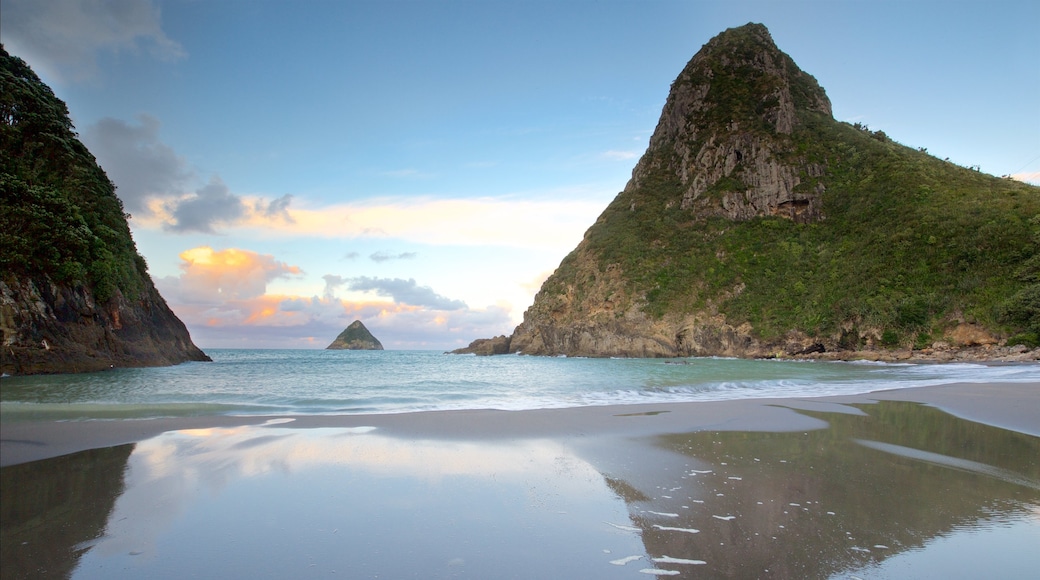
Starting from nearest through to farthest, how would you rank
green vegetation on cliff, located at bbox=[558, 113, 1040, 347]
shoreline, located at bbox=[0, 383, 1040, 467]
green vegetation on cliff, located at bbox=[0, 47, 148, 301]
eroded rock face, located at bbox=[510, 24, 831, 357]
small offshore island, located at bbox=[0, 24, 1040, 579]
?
1. small offshore island, located at bbox=[0, 24, 1040, 579]
2. shoreline, located at bbox=[0, 383, 1040, 467]
3. green vegetation on cliff, located at bbox=[0, 47, 148, 301]
4. green vegetation on cliff, located at bbox=[558, 113, 1040, 347]
5. eroded rock face, located at bbox=[510, 24, 831, 357]

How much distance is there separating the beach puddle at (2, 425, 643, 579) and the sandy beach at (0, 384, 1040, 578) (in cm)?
2

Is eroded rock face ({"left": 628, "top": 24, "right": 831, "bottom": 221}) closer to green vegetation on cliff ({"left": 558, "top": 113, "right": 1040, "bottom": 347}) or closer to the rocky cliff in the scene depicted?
the rocky cliff

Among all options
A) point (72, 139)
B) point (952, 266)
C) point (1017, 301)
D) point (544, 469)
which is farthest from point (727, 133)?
point (544, 469)

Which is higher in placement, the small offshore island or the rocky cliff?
the rocky cliff

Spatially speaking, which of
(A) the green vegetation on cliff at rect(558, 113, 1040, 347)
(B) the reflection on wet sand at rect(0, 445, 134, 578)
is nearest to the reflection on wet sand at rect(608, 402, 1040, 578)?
(B) the reflection on wet sand at rect(0, 445, 134, 578)

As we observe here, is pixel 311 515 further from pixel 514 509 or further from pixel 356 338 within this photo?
pixel 356 338

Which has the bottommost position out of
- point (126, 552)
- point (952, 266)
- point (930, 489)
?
point (930, 489)

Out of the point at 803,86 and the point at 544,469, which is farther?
the point at 803,86

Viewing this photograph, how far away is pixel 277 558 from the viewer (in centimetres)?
286

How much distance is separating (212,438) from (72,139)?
1209 inches

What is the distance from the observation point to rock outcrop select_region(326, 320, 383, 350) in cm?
13938

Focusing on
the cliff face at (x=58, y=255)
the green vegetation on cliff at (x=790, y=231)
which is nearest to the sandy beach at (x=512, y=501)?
the cliff face at (x=58, y=255)

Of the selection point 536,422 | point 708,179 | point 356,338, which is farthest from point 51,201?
point 356,338

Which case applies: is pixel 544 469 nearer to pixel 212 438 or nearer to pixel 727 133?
pixel 212 438
